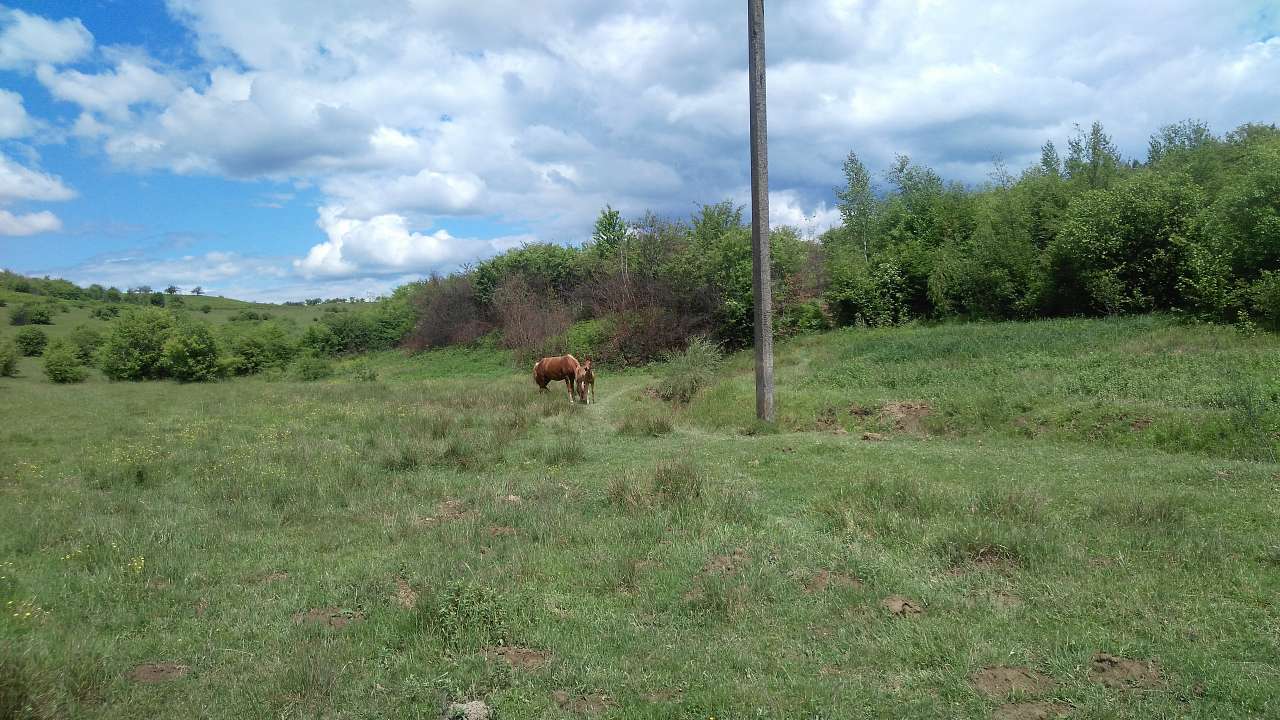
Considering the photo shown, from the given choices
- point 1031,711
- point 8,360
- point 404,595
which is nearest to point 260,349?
point 8,360

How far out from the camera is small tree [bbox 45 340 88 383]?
3762 cm

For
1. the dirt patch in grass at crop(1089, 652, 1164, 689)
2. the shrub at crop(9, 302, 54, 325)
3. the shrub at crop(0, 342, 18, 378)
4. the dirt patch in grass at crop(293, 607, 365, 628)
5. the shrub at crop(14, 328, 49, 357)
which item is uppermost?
the shrub at crop(9, 302, 54, 325)

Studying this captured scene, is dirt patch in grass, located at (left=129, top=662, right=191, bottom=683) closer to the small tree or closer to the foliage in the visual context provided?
the foliage

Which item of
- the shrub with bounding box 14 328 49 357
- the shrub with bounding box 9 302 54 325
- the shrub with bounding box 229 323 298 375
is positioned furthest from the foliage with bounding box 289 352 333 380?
the shrub with bounding box 9 302 54 325

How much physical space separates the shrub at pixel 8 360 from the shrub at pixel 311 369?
14.3m

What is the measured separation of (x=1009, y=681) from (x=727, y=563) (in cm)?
240

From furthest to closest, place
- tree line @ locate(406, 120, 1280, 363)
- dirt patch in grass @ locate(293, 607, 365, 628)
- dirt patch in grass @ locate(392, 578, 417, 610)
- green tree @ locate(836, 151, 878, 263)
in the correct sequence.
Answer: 1. green tree @ locate(836, 151, 878, 263)
2. tree line @ locate(406, 120, 1280, 363)
3. dirt patch in grass @ locate(392, 578, 417, 610)
4. dirt patch in grass @ locate(293, 607, 365, 628)

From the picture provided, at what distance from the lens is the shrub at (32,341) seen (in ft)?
152

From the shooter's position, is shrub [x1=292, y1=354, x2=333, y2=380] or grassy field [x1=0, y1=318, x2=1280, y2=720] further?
shrub [x1=292, y1=354, x2=333, y2=380]

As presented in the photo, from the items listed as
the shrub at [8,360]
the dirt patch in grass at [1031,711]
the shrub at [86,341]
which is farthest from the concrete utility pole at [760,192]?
the shrub at [86,341]

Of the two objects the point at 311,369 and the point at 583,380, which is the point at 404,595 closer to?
the point at 583,380

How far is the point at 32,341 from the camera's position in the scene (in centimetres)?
4675

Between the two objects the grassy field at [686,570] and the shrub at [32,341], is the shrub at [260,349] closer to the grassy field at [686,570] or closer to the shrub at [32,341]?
the shrub at [32,341]

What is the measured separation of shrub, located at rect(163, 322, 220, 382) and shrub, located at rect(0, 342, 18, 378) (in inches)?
293
